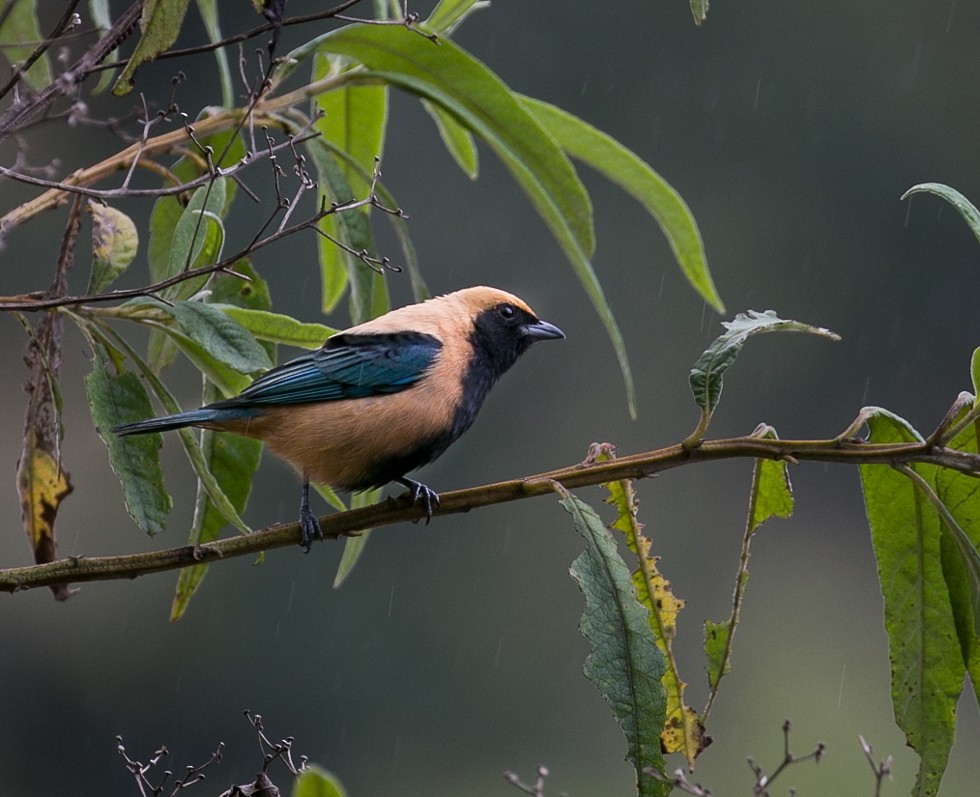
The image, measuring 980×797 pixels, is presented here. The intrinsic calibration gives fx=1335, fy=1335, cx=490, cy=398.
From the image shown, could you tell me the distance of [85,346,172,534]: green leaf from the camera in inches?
93.6

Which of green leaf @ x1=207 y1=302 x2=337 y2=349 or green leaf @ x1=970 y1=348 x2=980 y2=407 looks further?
green leaf @ x1=207 y1=302 x2=337 y2=349

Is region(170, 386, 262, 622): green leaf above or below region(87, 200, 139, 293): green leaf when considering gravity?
below

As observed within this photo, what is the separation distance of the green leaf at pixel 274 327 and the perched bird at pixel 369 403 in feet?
1.19

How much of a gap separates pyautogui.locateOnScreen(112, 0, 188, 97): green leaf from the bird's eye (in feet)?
6.76

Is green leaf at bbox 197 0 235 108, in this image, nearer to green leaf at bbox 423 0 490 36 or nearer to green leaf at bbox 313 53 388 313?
green leaf at bbox 313 53 388 313

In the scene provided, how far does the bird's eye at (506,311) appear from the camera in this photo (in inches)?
162

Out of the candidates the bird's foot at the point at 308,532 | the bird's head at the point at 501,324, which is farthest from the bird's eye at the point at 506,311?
the bird's foot at the point at 308,532

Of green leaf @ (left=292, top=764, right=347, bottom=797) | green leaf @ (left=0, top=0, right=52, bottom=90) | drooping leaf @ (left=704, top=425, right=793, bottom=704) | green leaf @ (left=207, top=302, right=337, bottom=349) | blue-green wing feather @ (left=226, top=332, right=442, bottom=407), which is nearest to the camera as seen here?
green leaf @ (left=292, top=764, right=347, bottom=797)

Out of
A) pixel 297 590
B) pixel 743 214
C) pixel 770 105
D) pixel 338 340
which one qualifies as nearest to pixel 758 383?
pixel 743 214

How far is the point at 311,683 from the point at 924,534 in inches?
527

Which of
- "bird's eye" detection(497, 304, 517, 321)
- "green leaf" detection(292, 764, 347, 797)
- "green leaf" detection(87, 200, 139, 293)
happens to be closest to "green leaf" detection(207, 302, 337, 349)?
"green leaf" detection(87, 200, 139, 293)

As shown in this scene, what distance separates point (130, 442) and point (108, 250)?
1.18 ft

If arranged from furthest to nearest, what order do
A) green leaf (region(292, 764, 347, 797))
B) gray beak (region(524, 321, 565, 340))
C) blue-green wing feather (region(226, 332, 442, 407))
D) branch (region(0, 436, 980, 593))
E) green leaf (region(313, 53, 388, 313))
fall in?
gray beak (region(524, 321, 565, 340)) → blue-green wing feather (region(226, 332, 442, 407)) → green leaf (region(313, 53, 388, 313)) → branch (region(0, 436, 980, 593)) → green leaf (region(292, 764, 347, 797))

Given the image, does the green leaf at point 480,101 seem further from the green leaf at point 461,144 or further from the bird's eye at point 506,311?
the bird's eye at point 506,311
